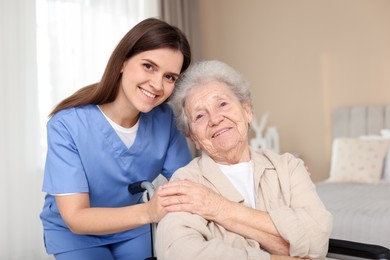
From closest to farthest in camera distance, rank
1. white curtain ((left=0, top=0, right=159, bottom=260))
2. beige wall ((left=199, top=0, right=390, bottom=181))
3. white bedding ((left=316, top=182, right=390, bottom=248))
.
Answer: white bedding ((left=316, top=182, right=390, bottom=248)), white curtain ((left=0, top=0, right=159, bottom=260)), beige wall ((left=199, top=0, right=390, bottom=181))

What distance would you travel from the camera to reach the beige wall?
4219 millimetres

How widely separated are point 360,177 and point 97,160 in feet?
8.11

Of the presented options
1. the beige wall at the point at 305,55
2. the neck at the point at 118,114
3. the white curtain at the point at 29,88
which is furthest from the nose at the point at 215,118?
the beige wall at the point at 305,55

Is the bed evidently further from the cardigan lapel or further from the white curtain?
the white curtain

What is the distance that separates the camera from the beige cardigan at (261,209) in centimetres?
131

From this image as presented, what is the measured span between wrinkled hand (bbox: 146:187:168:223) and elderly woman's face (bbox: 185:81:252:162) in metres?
0.32

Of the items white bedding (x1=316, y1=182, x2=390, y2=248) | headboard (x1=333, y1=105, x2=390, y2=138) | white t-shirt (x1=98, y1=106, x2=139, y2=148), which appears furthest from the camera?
headboard (x1=333, y1=105, x2=390, y2=138)

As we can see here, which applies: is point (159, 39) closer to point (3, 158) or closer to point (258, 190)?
point (258, 190)

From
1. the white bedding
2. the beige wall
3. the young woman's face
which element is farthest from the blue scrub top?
the beige wall

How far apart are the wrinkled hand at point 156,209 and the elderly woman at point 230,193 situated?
2cm

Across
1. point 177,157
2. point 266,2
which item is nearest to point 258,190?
point 177,157

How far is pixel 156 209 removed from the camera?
1.37 m

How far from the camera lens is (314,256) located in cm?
141

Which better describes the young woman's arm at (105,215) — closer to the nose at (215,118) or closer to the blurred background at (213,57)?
the nose at (215,118)
